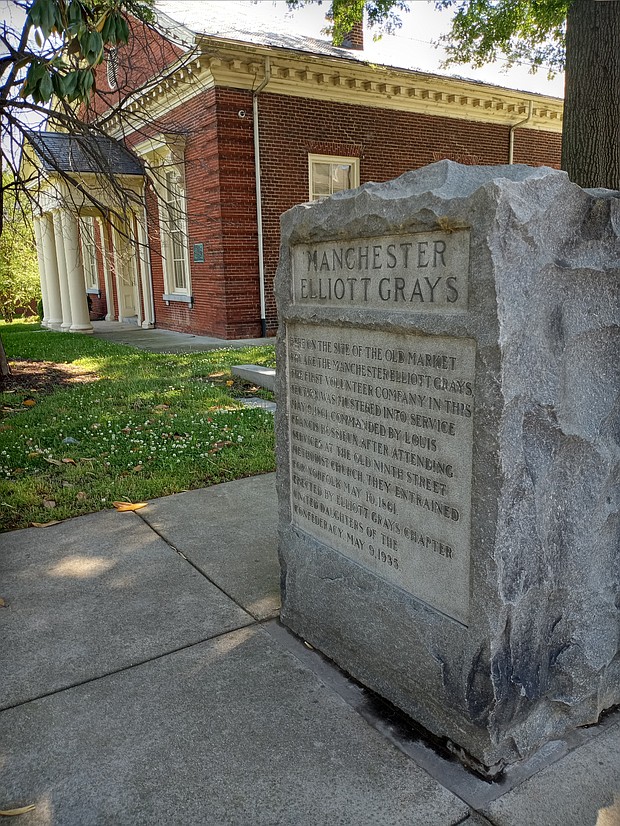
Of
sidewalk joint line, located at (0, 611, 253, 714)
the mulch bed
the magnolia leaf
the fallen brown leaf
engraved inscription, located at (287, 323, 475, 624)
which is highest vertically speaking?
engraved inscription, located at (287, 323, 475, 624)

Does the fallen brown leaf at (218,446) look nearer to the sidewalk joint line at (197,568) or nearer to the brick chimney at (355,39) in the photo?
the sidewalk joint line at (197,568)

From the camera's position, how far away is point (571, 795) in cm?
218

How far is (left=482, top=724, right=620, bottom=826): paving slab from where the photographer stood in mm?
2078

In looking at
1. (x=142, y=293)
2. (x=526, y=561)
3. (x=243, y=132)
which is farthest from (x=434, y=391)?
(x=142, y=293)

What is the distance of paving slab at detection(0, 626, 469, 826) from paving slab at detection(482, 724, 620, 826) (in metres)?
0.17

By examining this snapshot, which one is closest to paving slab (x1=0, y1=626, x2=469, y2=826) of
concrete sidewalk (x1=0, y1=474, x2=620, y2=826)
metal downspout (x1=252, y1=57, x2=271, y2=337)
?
concrete sidewalk (x1=0, y1=474, x2=620, y2=826)

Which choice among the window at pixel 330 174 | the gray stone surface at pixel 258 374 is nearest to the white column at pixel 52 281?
the window at pixel 330 174

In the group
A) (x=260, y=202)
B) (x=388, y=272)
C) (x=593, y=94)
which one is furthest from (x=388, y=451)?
(x=260, y=202)

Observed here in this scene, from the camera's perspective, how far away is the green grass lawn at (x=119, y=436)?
5.31 m

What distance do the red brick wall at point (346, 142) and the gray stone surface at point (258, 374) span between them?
500 cm

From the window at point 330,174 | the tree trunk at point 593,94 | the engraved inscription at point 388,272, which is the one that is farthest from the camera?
the window at point 330,174

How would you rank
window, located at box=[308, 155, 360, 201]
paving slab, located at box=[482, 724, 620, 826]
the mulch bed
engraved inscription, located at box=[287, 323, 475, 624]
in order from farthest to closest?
window, located at box=[308, 155, 360, 201] → the mulch bed → engraved inscription, located at box=[287, 323, 475, 624] → paving slab, located at box=[482, 724, 620, 826]

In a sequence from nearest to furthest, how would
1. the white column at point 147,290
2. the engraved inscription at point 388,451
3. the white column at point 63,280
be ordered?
the engraved inscription at point 388,451 < the white column at point 147,290 < the white column at point 63,280

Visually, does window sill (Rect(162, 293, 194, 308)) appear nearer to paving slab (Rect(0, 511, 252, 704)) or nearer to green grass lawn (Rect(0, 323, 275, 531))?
green grass lawn (Rect(0, 323, 275, 531))
